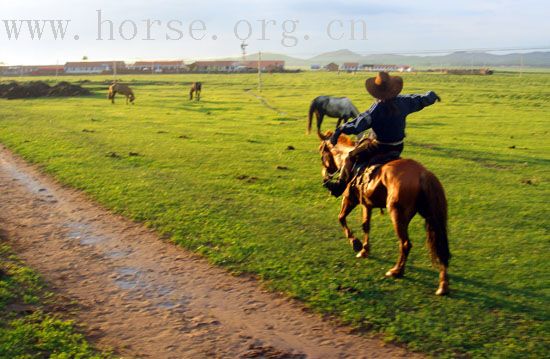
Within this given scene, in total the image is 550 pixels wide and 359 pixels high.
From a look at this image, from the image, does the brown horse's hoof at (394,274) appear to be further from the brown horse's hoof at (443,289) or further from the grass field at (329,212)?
the brown horse's hoof at (443,289)

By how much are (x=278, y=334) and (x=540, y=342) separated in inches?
91.2

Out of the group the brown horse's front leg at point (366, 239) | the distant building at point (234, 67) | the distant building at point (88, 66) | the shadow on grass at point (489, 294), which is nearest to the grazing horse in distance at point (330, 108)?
the brown horse's front leg at point (366, 239)

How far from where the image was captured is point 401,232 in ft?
21.4

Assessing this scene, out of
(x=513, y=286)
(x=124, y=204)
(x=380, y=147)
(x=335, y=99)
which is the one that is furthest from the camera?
(x=335, y=99)

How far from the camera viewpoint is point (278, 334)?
549 centimetres

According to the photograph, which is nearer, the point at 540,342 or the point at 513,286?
the point at 540,342

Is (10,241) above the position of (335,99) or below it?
below

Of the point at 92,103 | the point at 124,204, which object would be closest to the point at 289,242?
the point at 124,204

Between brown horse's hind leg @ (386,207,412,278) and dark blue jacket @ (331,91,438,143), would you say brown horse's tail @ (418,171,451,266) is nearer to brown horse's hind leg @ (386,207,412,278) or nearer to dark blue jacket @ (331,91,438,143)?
brown horse's hind leg @ (386,207,412,278)

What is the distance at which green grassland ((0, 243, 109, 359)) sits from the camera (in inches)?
198

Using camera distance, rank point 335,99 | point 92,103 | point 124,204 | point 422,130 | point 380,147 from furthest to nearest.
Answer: point 92,103, point 422,130, point 335,99, point 124,204, point 380,147

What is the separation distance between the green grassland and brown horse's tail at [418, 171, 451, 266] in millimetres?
3454

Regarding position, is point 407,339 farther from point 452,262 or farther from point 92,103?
point 92,103

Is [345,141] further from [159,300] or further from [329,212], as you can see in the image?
[159,300]
